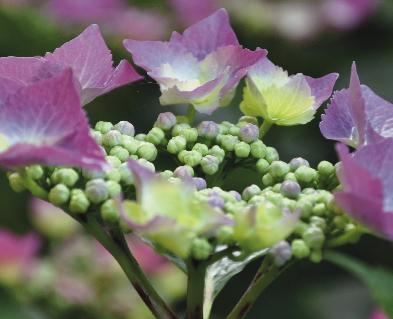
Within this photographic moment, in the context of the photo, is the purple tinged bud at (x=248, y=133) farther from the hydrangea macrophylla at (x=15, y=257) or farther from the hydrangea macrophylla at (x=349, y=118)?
the hydrangea macrophylla at (x=15, y=257)

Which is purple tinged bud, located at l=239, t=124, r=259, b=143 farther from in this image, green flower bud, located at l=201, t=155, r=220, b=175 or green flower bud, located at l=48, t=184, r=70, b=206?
green flower bud, located at l=48, t=184, r=70, b=206

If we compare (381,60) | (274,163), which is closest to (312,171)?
(274,163)

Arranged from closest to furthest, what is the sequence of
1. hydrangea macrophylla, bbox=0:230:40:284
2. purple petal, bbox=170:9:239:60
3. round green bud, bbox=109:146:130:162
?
1. round green bud, bbox=109:146:130:162
2. purple petal, bbox=170:9:239:60
3. hydrangea macrophylla, bbox=0:230:40:284

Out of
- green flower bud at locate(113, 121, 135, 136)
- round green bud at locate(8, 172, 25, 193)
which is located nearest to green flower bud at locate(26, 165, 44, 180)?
round green bud at locate(8, 172, 25, 193)

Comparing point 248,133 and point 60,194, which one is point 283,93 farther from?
point 60,194

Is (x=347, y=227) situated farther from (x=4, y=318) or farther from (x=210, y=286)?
(x=4, y=318)

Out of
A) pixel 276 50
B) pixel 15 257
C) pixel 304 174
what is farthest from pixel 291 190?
pixel 276 50

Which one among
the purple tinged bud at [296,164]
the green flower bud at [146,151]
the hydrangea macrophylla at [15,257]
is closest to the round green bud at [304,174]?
the purple tinged bud at [296,164]
